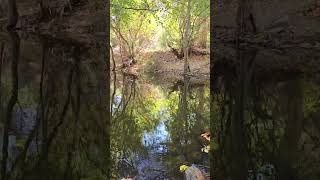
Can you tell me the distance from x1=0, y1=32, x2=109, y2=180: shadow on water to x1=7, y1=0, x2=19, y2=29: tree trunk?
24cm

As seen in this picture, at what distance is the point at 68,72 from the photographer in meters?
5.39

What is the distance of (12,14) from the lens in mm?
5941

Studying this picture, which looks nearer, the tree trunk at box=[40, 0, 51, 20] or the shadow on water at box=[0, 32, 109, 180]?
the shadow on water at box=[0, 32, 109, 180]

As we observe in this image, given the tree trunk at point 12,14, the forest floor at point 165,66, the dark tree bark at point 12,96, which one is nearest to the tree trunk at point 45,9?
the tree trunk at point 12,14

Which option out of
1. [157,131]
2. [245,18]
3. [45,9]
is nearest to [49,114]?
[45,9]

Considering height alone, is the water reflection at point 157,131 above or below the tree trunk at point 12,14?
below

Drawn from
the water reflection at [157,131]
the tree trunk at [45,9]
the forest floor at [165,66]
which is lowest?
the water reflection at [157,131]

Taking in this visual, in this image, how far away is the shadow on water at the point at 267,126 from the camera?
3.65m

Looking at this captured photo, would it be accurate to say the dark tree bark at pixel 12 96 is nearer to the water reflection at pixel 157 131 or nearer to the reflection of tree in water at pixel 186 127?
the water reflection at pixel 157 131

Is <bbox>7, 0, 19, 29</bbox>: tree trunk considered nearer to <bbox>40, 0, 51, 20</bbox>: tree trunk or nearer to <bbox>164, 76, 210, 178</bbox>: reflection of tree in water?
<bbox>40, 0, 51, 20</bbox>: tree trunk

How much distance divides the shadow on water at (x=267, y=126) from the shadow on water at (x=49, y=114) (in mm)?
1342

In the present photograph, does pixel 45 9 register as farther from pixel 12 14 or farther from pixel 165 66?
pixel 165 66

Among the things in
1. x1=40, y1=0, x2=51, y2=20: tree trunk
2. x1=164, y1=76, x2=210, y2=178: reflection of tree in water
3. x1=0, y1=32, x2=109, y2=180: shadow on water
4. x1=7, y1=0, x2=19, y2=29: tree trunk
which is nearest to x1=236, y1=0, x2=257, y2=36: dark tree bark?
x1=164, y1=76, x2=210, y2=178: reflection of tree in water

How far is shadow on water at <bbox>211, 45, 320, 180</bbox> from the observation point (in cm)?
365
